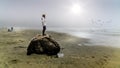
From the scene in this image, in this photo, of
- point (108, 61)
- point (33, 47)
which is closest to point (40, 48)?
point (33, 47)

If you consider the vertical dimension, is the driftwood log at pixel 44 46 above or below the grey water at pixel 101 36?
above

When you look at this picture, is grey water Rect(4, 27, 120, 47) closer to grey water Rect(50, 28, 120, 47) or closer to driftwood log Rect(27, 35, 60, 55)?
grey water Rect(50, 28, 120, 47)

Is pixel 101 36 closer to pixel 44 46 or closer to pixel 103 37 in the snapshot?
pixel 103 37

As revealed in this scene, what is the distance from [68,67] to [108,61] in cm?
389

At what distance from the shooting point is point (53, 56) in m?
20.4

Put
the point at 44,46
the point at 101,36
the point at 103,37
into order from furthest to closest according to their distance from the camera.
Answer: the point at 101,36, the point at 103,37, the point at 44,46

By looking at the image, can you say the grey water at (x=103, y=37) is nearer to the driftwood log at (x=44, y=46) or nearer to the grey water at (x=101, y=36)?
the grey water at (x=101, y=36)

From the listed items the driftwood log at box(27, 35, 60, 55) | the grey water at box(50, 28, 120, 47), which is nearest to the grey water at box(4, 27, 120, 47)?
the grey water at box(50, 28, 120, 47)

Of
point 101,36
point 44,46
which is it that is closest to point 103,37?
point 101,36

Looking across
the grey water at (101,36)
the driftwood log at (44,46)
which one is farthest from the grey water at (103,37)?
the driftwood log at (44,46)

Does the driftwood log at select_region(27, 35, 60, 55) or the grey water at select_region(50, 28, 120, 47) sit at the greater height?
the driftwood log at select_region(27, 35, 60, 55)

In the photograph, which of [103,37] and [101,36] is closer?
[103,37]

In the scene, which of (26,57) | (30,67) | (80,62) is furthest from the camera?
(26,57)

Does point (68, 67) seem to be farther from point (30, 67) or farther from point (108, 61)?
point (108, 61)
